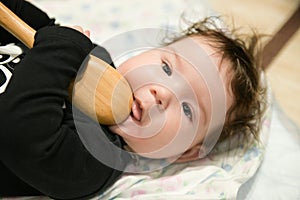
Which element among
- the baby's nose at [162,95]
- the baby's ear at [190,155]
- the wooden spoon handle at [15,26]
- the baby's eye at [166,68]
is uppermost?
the wooden spoon handle at [15,26]

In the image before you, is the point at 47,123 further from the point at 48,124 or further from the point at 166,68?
the point at 166,68

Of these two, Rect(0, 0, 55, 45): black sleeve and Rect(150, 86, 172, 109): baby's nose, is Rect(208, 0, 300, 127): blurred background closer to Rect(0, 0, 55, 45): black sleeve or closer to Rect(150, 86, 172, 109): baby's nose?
Rect(150, 86, 172, 109): baby's nose

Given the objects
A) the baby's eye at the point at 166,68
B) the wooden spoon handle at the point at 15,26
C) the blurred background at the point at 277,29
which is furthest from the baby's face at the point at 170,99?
the blurred background at the point at 277,29

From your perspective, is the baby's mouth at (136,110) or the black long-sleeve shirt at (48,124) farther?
the baby's mouth at (136,110)

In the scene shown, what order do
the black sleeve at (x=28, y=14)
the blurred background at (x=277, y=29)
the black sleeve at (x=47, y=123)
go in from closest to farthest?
the black sleeve at (x=47, y=123) < the black sleeve at (x=28, y=14) < the blurred background at (x=277, y=29)

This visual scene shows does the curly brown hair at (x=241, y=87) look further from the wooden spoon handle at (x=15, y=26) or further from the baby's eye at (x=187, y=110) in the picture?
the wooden spoon handle at (x=15, y=26)

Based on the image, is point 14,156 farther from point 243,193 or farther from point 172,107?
point 243,193

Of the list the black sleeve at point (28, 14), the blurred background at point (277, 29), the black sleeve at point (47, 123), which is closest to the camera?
the black sleeve at point (47, 123)

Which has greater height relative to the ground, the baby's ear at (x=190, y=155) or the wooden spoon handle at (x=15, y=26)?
the wooden spoon handle at (x=15, y=26)

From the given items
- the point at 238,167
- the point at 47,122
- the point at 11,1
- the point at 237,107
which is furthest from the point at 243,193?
the point at 11,1

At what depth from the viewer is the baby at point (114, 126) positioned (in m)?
0.70

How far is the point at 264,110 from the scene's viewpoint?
0.97 m

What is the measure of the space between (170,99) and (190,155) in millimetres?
156

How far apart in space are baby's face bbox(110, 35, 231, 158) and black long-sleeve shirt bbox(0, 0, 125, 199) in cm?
7
